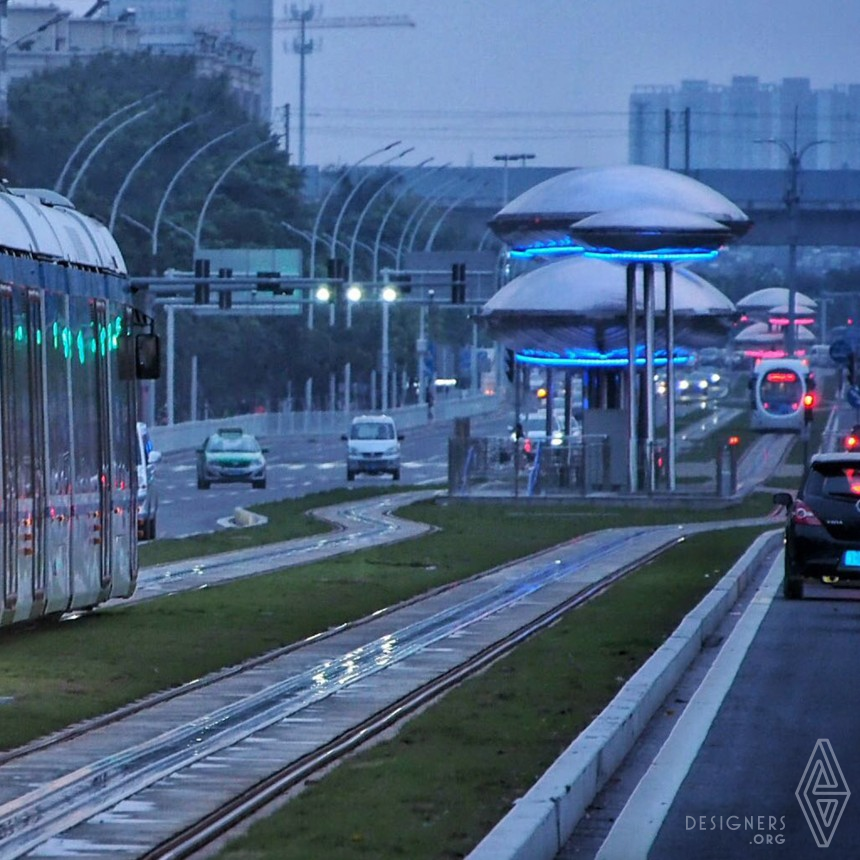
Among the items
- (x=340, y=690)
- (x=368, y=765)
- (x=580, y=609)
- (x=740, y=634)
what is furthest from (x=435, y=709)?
(x=580, y=609)

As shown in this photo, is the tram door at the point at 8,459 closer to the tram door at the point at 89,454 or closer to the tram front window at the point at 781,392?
the tram door at the point at 89,454

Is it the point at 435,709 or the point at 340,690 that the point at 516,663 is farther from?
the point at 435,709

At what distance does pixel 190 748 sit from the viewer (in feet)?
44.1

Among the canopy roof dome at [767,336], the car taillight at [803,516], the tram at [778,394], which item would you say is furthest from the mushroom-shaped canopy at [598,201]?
the canopy roof dome at [767,336]

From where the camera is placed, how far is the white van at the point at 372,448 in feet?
230

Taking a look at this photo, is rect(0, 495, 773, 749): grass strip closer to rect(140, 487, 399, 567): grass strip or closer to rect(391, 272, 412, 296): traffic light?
rect(140, 487, 399, 567): grass strip

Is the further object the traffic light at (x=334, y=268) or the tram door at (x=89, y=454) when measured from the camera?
the traffic light at (x=334, y=268)

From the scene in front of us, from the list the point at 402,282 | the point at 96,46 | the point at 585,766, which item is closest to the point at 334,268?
the point at 402,282

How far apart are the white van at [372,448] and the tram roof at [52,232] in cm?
4841

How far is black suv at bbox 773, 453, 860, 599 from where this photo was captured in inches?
1001

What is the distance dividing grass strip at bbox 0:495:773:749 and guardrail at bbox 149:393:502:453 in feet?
163

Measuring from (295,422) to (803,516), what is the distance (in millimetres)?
86962

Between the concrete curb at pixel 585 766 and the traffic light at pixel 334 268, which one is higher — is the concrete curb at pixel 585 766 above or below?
below

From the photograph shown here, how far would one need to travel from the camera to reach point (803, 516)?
2584 centimetres
